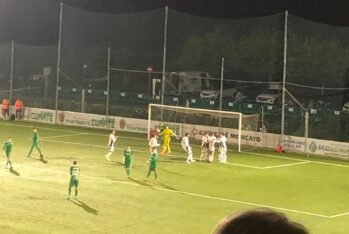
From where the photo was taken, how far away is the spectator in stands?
197cm

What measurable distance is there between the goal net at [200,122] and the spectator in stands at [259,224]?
124 feet

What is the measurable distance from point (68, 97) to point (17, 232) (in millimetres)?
32996

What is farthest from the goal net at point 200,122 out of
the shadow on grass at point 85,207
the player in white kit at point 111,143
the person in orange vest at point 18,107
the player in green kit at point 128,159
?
the shadow on grass at point 85,207

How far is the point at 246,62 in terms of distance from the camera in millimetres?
55969

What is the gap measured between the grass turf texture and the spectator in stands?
1703cm

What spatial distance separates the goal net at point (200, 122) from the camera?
41688 millimetres

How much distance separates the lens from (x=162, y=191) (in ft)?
85.5

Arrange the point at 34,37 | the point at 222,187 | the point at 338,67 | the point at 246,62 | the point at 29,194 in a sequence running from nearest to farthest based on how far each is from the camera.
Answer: the point at 29,194 → the point at 222,187 → the point at 338,67 → the point at 246,62 → the point at 34,37

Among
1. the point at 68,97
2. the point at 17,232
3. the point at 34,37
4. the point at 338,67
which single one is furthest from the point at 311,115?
the point at 34,37

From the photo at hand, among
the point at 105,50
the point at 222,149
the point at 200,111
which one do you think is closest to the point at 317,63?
the point at 200,111

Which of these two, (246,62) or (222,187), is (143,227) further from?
(246,62)

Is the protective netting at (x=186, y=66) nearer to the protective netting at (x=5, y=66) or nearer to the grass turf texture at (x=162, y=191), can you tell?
the protective netting at (x=5, y=66)

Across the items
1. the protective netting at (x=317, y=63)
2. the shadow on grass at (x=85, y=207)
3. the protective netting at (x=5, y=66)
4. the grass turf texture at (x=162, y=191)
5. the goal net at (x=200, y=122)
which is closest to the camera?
the grass turf texture at (x=162, y=191)

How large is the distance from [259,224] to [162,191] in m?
24.2
